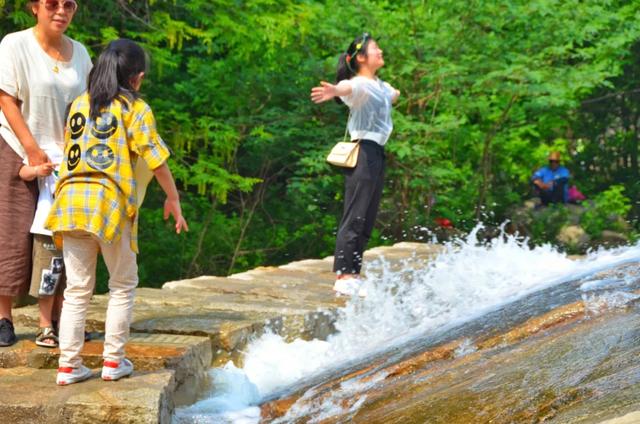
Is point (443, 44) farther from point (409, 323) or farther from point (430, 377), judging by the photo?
point (430, 377)

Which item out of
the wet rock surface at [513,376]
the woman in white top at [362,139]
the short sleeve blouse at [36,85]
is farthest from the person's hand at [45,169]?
the woman in white top at [362,139]

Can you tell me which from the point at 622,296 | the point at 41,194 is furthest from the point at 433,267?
the point at 41,194

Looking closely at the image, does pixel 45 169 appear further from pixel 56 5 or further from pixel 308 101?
pixel 308 101

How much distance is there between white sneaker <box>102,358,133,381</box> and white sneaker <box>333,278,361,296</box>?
8.90ft

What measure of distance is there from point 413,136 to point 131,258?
986 cm

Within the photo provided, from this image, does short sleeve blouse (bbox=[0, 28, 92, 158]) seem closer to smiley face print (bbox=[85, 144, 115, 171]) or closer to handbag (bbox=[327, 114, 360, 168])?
smiley face print (bbox=[85, 144, 115, 171])

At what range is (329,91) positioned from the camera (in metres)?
6.24

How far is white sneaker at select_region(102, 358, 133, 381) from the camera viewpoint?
13.8ft

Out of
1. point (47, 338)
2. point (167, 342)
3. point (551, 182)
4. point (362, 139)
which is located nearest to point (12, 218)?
point (47, 338)

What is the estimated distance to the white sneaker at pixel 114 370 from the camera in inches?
166

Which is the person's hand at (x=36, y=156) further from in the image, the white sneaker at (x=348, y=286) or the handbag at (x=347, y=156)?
the white sneaker at (x=348, y=286)

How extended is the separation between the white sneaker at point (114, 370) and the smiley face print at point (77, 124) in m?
0.94

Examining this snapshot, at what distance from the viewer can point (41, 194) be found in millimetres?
4711

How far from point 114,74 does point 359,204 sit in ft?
8.94
